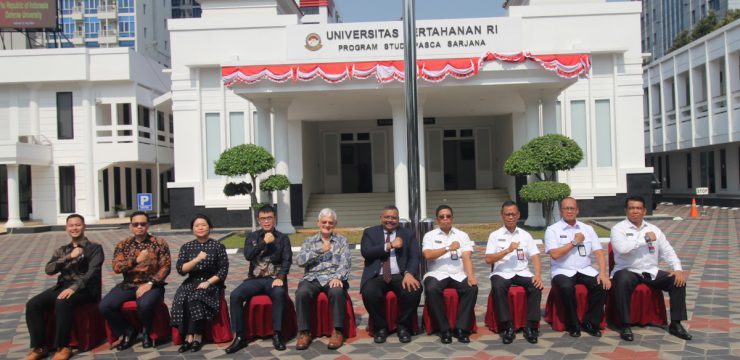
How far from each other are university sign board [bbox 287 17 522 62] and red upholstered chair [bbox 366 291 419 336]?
10.9 m

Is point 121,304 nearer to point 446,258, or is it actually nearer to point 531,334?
point 446,258

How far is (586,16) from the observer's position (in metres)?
18.2

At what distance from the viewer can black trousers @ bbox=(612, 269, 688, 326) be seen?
17.7 feet

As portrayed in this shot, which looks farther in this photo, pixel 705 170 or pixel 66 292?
pixel 705 170

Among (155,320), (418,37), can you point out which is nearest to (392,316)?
(155,320)

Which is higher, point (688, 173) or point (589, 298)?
point (688, 173)

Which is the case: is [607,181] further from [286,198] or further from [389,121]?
[286,198]

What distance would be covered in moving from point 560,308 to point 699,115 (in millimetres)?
23306

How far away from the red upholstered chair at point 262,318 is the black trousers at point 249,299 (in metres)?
0.06

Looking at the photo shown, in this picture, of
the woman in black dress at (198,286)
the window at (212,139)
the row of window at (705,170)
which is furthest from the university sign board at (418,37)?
the row of window at (705,170)

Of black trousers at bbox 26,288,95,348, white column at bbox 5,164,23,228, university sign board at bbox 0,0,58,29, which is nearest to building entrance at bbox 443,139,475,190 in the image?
white column at bbox 5,164,23,228

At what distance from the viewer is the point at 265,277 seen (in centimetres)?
575

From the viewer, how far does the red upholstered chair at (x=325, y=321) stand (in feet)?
18.5

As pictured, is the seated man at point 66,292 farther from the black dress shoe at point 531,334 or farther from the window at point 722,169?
the window at point 722,169
